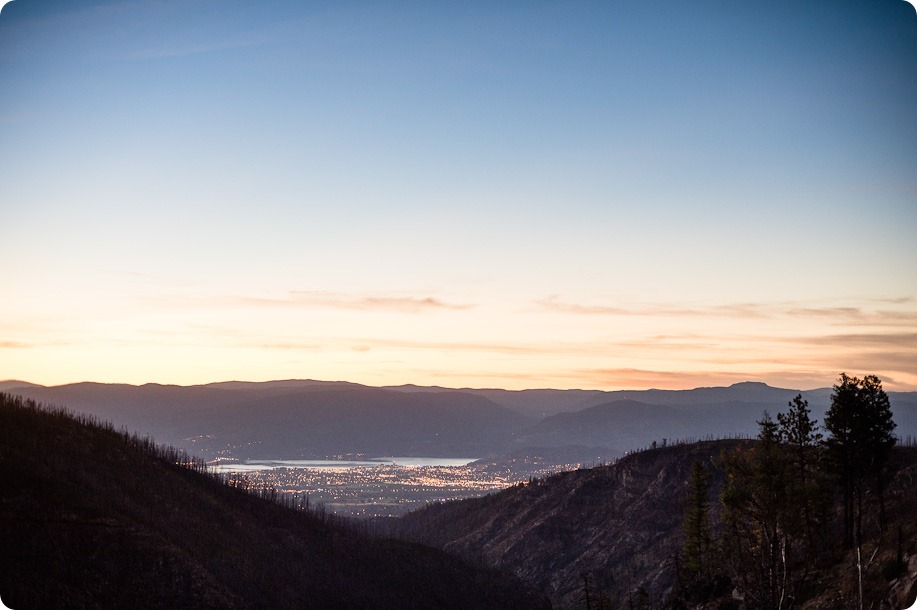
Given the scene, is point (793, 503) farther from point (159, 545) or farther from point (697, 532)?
point (159, 545)

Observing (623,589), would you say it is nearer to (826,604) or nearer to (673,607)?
(673,607)

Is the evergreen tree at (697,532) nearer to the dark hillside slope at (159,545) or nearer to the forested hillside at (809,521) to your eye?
the forested hillside at (809,521)

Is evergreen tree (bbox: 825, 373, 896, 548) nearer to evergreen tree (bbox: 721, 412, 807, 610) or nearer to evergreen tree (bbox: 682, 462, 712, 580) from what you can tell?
evergreen tree (bbox: 721, 412, 807, 610)

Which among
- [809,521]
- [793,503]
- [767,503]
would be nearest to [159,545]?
[809,521]

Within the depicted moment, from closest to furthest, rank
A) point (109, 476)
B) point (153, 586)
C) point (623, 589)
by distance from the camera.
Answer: point (153, 586) → point (109, 476) → point (623, 589)

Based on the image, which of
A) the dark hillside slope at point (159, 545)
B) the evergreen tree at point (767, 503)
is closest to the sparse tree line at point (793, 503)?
the evergreen tree at point (767, 503)

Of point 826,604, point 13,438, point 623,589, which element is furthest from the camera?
point 623,589

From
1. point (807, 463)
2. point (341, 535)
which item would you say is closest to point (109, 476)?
point (341, 535)
